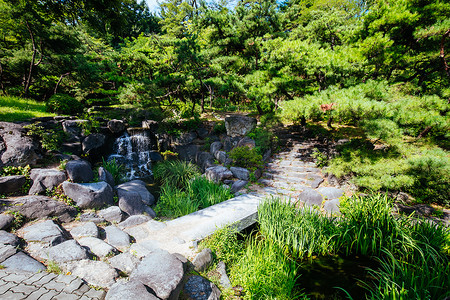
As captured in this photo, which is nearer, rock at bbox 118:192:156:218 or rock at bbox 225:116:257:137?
rock at bbox 118:192:156:218

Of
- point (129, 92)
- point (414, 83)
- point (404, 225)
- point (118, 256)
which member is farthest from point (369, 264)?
point (129, 92)

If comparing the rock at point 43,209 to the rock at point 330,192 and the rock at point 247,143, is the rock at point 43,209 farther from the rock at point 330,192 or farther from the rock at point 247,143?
the rock at point 330,192

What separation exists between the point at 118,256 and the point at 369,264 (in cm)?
348

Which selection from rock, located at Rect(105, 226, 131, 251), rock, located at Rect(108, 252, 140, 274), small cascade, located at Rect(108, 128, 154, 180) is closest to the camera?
rock, located at Rect(108, 252, 140, 274)

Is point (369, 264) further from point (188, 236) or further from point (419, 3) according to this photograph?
point (419, 3)

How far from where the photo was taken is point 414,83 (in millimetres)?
4430

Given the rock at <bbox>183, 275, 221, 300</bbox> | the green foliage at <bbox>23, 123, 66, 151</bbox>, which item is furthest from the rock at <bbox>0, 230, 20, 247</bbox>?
the green foliage at <bbox>23, 123, 66, 151</bbox>

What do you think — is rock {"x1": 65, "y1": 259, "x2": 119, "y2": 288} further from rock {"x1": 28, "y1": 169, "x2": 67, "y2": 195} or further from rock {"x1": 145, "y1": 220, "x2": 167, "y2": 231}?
rock {"x1": 28, "y1": 169, "x2": 67, "y2": 195}

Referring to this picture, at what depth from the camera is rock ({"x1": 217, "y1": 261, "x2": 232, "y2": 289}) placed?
2232mm

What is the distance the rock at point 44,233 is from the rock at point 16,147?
1996 mm

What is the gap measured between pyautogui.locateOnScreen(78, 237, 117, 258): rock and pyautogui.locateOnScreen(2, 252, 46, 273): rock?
521 millimetres

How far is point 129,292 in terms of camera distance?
61.8 inches

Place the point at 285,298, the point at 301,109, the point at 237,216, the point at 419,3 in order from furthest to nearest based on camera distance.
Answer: the point at 301,109 → the point at 419,3 → the point at 237,216 → the point at 285,298

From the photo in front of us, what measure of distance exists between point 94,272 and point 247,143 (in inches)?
209
